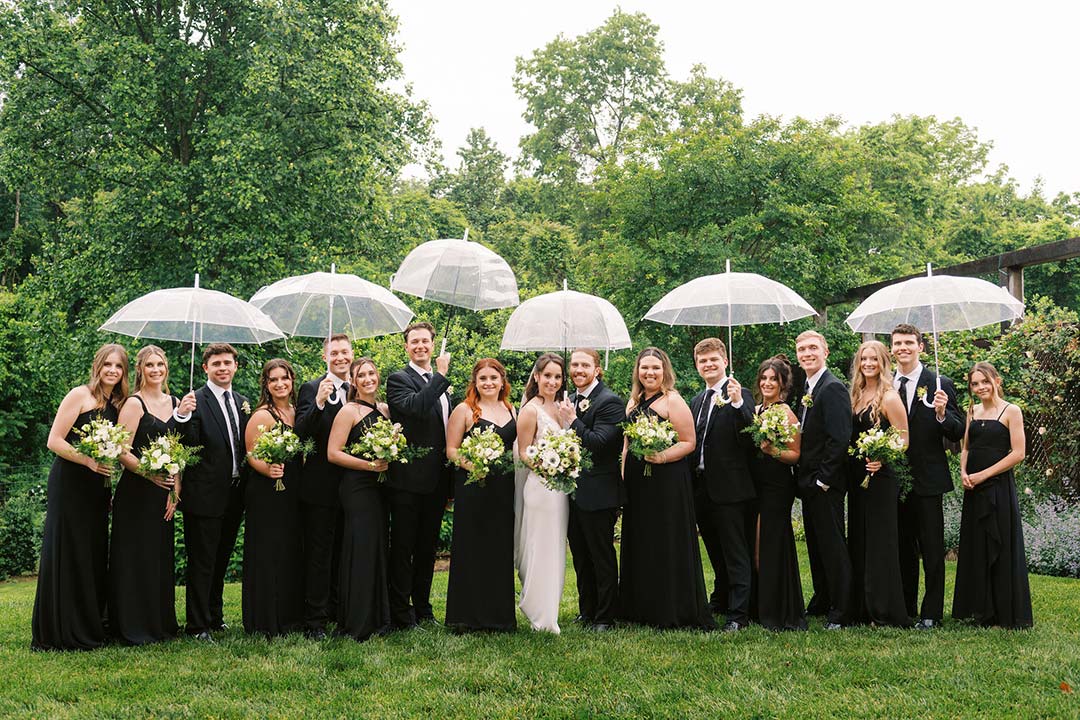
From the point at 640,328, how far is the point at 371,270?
727cm

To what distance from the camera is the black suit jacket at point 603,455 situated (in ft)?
23.7

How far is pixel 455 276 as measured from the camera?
7.64 metres

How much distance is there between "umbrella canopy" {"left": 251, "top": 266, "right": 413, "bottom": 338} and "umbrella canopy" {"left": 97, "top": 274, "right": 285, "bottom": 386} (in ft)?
1.39

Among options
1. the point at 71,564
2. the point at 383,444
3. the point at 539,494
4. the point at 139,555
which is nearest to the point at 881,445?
the point at 539,494

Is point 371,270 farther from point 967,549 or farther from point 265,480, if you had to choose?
point 967,549

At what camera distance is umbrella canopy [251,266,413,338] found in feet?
25.5

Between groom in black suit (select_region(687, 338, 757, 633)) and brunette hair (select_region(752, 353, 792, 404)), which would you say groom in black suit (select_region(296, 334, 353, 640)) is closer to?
groom in black suit (select_region(687, 338, 757, 633))

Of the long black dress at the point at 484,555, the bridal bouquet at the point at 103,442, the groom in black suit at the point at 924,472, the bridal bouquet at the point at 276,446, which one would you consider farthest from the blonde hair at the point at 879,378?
the bridal bouquet at the point at 103,442

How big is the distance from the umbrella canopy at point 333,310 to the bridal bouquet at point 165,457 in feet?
4.78

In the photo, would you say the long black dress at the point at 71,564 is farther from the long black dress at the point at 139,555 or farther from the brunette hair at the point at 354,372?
the brunette hair at the point at 354,372

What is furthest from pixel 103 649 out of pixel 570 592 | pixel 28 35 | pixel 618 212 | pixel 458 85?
pixel 458 85

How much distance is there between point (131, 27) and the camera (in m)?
18.9

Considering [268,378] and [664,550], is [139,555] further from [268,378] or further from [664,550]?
[664,550]

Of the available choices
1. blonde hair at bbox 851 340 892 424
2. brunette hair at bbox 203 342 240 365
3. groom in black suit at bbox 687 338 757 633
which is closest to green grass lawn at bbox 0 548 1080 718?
groom in black suit at bbox 687 338 757 633
